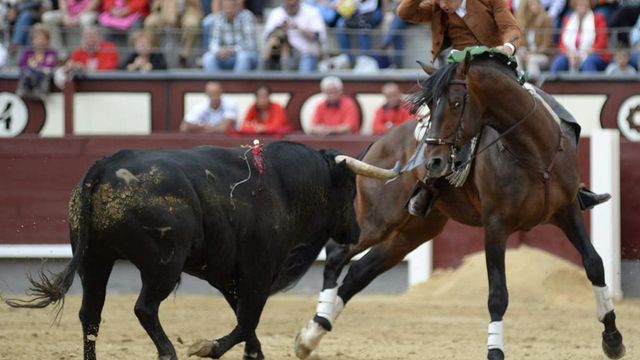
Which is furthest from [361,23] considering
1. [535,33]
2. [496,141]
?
[496,141]

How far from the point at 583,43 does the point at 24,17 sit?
577cm

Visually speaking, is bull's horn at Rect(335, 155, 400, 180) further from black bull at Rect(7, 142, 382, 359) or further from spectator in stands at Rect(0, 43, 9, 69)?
spectator in stands at Rect(0, 43, 9, 69)

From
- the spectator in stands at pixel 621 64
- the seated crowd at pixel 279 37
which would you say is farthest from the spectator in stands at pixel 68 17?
the spectator in stands at pixel 621 64

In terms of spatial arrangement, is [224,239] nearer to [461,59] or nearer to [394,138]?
[461,59]

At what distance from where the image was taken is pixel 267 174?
6.34 m

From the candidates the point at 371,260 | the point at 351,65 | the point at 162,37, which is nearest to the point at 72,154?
the point at 162,37

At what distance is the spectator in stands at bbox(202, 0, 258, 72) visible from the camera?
40.1 feet

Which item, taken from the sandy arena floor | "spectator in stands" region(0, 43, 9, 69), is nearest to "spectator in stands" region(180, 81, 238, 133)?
the sandy arena floor

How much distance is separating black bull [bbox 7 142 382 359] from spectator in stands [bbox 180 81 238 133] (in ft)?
16.1

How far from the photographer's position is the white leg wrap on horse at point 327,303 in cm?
761

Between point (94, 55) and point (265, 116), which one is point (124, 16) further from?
point (265, 116)

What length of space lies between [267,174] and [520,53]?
5.79 metres

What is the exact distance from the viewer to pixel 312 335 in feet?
24.2

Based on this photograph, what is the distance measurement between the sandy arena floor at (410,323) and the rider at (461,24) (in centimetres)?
95
